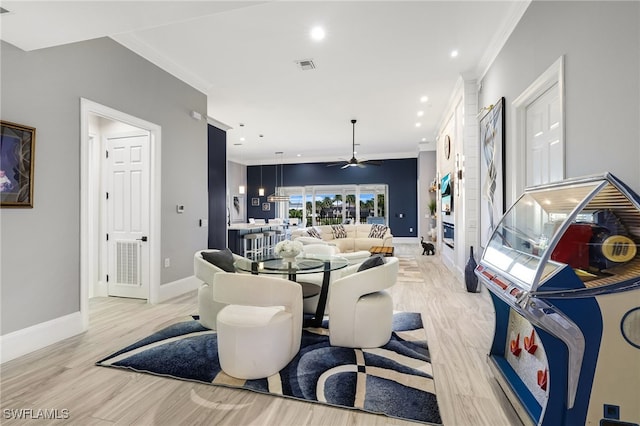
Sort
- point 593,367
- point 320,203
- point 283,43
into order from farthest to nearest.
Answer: point 320,203, point 283,43, point 593,367

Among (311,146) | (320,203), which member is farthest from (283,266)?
(320,203)

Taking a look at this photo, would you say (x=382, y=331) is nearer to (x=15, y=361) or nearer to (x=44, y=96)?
(x=15, y=361)

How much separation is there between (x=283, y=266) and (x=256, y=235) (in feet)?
16.0

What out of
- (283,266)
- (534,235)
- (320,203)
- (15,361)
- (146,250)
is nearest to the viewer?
(534,235)

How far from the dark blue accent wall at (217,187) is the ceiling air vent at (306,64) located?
254 cm

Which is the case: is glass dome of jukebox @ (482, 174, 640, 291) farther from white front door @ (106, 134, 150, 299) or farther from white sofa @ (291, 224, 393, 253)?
white sofa @ (291, 224, 393, 253)

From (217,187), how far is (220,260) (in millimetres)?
3485

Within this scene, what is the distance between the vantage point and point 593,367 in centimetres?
132

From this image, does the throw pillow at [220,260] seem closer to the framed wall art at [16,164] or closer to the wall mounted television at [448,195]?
the framed wall art at [16,164]

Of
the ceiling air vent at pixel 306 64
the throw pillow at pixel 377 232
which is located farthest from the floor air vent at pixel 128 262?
the throw pillow at pixel 377 232

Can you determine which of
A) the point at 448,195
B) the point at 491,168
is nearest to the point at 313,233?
the point at 448,195

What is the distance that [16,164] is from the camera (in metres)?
2.54

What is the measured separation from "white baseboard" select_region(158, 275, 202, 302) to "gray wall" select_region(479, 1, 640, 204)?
14.8 ft

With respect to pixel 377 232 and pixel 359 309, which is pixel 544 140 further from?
pixel 377 232
